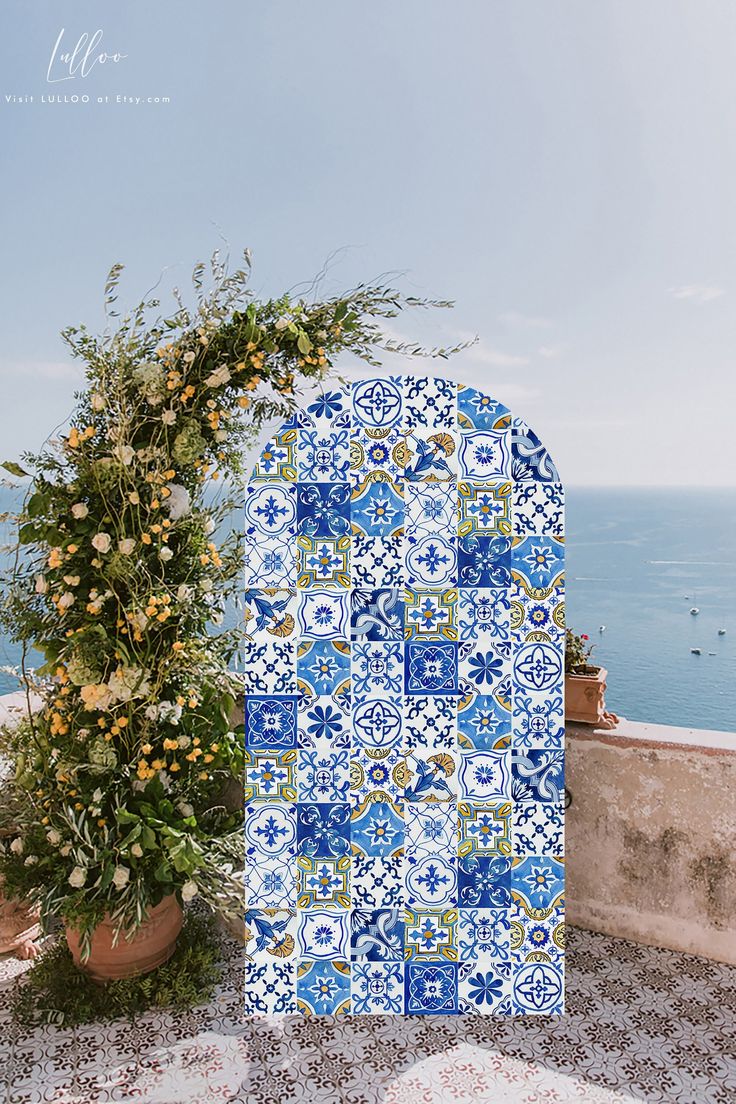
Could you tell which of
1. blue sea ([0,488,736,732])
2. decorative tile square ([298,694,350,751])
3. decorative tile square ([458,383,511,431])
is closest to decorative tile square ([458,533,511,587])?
decorative tile square ([458,383,511,431])

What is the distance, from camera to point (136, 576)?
7.77ft

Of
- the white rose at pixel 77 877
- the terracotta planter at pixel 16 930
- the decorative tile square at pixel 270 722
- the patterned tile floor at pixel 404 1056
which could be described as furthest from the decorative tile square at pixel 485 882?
the terracotta planter at pixel 16 930

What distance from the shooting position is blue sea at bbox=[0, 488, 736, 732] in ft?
70.9

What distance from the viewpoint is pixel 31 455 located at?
2408 millimetres

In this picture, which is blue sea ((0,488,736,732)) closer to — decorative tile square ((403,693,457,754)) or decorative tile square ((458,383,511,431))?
decorative tile square ((403,693,457,754))

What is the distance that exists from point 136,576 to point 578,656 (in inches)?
70.7

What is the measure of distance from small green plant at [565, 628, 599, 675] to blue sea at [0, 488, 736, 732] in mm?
18972

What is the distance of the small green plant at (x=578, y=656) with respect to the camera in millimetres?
2883

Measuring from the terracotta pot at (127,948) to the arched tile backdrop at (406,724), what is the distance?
41 centimetres

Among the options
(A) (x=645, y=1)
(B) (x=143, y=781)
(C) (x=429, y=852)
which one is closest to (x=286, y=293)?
(B) (x=143, y=781)

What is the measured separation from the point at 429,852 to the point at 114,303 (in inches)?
83.9

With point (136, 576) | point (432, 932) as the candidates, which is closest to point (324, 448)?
point (136, 576)

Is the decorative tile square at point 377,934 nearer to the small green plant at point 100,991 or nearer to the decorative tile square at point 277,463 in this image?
the small green plant at point 100,991

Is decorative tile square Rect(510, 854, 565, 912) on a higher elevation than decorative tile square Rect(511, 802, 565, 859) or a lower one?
lower
